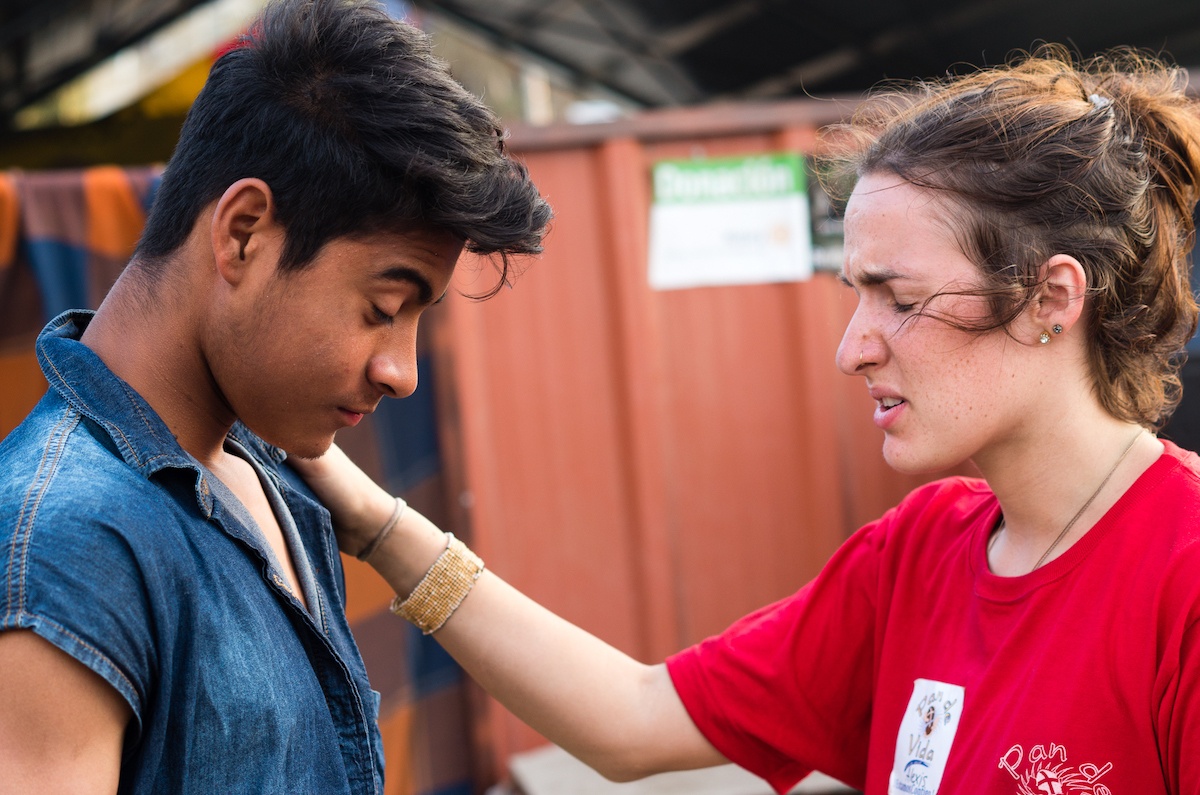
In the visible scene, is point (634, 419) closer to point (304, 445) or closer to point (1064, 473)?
point (1064, 473)

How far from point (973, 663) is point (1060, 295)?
0.57 meters

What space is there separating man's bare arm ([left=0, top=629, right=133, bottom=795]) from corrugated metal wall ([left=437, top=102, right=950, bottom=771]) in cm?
270

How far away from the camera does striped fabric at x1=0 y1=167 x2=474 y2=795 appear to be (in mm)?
3414

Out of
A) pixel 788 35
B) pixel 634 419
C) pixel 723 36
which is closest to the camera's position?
pixel 634 419

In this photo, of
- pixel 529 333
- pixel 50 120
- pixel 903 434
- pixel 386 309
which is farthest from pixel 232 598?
pixel 50 120

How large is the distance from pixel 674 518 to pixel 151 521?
2.84 m

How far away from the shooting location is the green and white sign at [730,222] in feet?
12.6

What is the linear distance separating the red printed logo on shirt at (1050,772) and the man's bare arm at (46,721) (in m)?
1.15

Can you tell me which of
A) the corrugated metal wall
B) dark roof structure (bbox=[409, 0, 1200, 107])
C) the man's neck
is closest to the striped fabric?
the corrugated metal wall

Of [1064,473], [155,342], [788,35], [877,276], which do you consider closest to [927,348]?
[877,276]

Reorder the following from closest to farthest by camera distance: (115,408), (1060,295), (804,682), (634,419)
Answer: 1. (115,408)
2. (1060,295)
3. (804,682)
4. (634,419)

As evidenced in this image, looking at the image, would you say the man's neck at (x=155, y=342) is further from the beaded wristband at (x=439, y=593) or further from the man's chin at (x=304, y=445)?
the beaded wristband at (x=439, y=593)

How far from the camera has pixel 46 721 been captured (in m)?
1.02

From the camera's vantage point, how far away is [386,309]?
4.52ft
